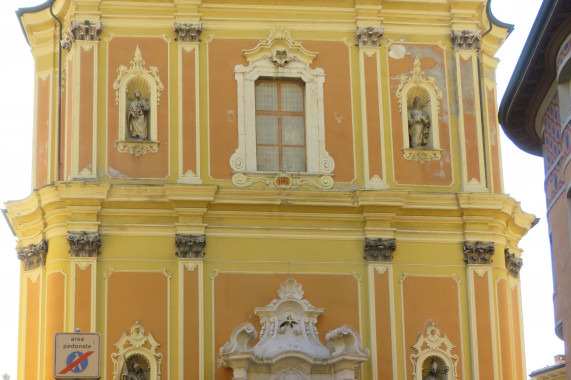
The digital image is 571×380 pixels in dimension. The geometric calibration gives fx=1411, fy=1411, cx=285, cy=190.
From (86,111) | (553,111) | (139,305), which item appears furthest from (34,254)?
(553,111)

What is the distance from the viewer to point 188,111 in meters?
29.1

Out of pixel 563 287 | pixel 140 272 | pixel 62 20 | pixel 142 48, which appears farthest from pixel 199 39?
pixel 563 287

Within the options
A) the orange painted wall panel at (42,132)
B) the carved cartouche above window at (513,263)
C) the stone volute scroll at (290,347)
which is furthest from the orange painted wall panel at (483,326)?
the orange painted wall panel at (42,132)

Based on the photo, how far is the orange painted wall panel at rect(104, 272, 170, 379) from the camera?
90.0 ft

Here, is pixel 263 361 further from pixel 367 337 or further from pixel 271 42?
pixel 271 42

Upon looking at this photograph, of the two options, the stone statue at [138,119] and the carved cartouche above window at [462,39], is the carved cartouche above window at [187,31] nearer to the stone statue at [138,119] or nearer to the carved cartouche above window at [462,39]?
the stone statue at [138,119]

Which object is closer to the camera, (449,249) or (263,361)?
(263,361)

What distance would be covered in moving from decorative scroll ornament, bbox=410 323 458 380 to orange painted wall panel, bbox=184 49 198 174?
225 inches

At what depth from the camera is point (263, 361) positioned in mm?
26922

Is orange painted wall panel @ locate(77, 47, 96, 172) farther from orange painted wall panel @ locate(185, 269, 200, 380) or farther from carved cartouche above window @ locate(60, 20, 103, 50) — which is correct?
orange painted wall panel @ locate(185, 269, 200, 380)

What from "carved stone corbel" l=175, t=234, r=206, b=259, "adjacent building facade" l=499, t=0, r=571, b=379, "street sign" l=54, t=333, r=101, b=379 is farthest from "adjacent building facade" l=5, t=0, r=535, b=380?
"street sign" l=54, t=333, r=101, b=379

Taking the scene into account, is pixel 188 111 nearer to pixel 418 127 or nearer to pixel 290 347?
pixel 418 127

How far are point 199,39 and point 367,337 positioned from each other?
7149 mm

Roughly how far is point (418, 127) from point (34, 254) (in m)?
8.35
